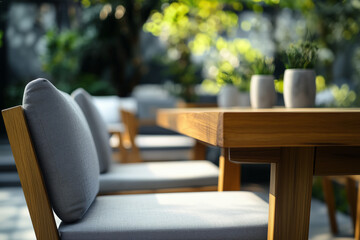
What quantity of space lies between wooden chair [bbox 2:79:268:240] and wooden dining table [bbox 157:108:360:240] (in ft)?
0.46

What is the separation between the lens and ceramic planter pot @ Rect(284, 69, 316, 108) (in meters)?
1.65

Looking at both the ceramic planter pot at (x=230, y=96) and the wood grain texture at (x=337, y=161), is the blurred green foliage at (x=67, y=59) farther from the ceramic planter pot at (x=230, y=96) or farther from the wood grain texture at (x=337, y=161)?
the wood grain texture at (x=337, y=161)

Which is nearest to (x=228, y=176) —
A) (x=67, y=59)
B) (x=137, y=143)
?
(x=137, y=143)

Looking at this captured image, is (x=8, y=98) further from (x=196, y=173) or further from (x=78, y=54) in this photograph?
(x=196, y=173)

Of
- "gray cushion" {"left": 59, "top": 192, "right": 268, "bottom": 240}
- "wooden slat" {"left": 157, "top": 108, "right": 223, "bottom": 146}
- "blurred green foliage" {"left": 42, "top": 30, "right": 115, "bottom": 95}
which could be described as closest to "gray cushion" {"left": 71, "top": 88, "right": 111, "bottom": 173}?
"wooden slat" {"left": 157, "top": 108, "right": 223, "bottom": 146}

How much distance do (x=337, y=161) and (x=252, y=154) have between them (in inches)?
8.7

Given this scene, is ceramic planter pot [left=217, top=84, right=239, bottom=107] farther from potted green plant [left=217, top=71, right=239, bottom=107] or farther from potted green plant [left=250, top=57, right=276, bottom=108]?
potted green plant [left=250, top=57, right=276, bottom=108]

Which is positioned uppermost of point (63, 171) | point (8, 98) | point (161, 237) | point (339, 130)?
point (339, 130)

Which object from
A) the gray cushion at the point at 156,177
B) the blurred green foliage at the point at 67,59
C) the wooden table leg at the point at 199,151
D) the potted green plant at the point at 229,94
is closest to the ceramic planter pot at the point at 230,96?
the potted green plant at the point at 229,94

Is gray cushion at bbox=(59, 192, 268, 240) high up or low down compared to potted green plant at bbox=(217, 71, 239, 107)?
down

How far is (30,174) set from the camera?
1.05m

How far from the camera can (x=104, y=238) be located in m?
1.05

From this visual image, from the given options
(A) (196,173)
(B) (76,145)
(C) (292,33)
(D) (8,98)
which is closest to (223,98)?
(A) (196,173)

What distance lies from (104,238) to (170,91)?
15.8ft
